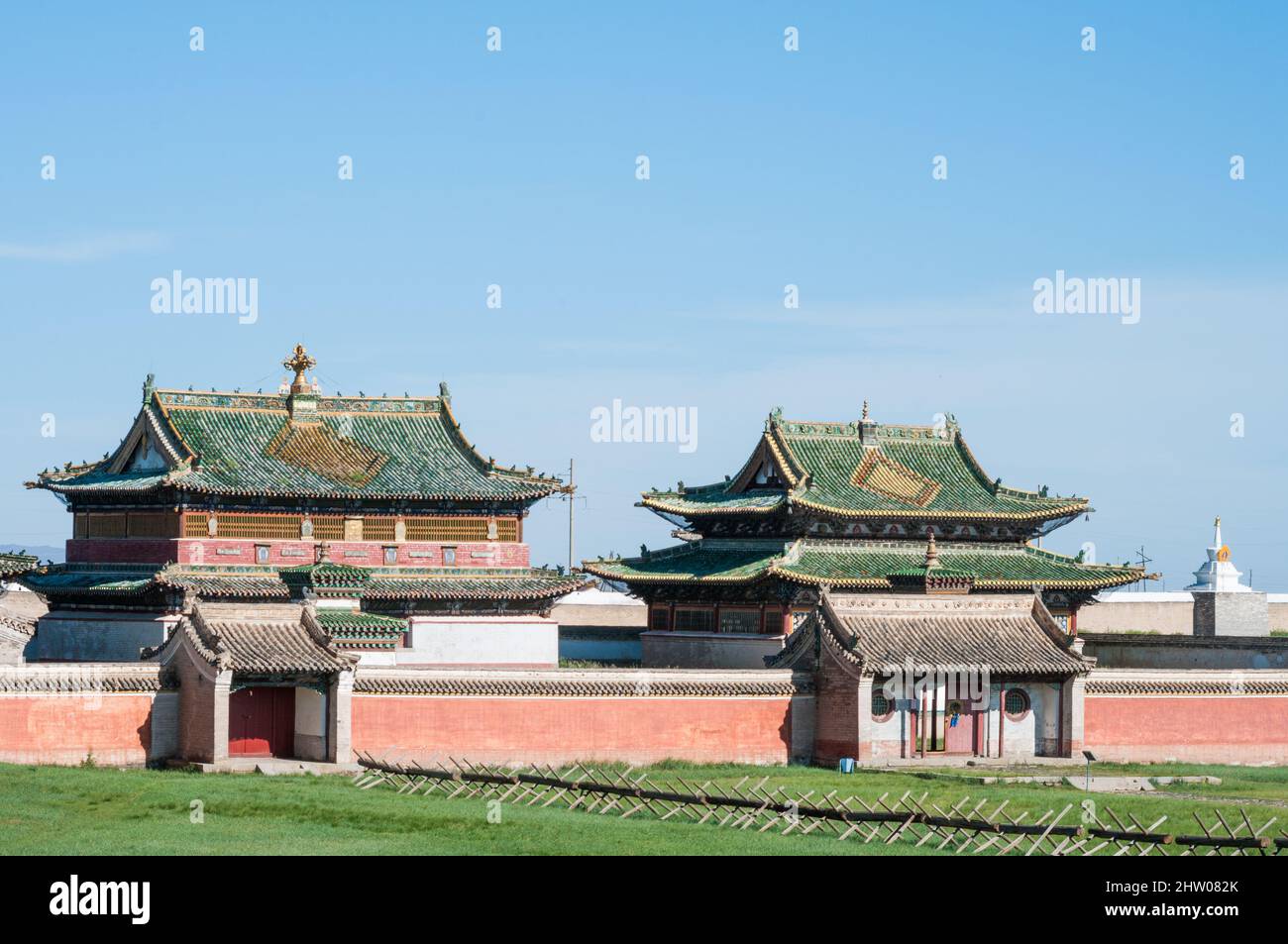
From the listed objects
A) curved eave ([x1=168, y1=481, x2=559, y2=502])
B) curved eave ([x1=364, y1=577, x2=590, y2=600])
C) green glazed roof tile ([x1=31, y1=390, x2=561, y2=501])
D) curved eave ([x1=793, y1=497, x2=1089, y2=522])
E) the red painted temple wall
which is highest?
green glazed roof tile ([x1=31, y1=390, x2=561, y2=501])

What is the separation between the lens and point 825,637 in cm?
5653

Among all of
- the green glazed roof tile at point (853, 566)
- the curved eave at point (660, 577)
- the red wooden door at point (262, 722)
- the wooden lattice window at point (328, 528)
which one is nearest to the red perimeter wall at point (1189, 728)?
the green glazed roof tile at point (853, 566)

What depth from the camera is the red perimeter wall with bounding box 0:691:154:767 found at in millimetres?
49219

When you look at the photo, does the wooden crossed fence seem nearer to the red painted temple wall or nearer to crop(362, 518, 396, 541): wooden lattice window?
the red painted temple wall

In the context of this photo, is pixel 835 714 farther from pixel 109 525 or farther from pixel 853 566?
pixel 109 525

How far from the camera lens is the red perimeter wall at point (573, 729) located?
52406 millimetres

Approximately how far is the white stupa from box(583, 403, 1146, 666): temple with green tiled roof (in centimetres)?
933

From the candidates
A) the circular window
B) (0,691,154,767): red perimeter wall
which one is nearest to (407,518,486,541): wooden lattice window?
(0,691,154,767): red perimeter wall

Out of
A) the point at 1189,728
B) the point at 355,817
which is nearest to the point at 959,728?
the point at 1189,728
